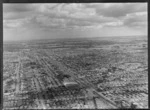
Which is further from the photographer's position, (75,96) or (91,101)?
(75,96)

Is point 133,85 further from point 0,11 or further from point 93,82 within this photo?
point 0,11

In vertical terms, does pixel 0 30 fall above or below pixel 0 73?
above

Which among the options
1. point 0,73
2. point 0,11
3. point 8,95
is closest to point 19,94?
point 8,95

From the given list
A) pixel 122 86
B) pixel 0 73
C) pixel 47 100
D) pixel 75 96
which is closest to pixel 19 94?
pixel 47 100

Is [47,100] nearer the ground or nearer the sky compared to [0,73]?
nearer the ground

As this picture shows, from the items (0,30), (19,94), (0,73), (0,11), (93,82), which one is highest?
(0,11)

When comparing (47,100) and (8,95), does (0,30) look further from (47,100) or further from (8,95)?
(8,95)

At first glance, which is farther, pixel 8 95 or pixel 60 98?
pixel 8 95

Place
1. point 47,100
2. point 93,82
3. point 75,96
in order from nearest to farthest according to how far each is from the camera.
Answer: point 47,100, point 75,96, point 93,82

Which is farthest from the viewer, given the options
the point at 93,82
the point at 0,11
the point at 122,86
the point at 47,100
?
the point at 93,82
